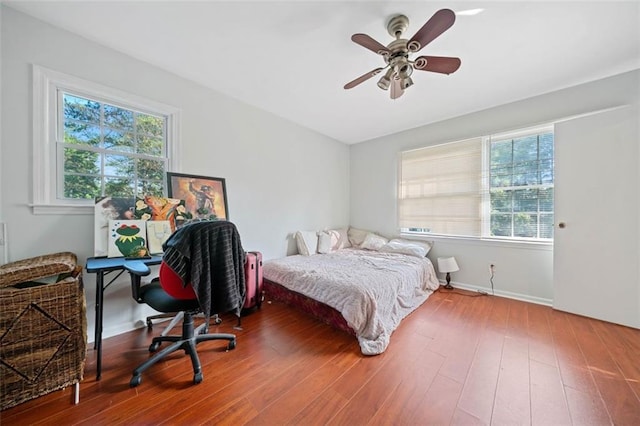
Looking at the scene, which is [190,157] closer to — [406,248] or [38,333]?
[38,333]

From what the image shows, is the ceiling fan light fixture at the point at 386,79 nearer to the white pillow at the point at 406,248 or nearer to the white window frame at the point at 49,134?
the white pillow at the point at 406,248

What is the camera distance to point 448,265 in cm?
328

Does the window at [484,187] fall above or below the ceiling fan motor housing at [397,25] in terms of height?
below

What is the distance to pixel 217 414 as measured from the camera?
49.2 inches

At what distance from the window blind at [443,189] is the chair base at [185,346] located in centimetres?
331

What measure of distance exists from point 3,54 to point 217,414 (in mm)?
2894

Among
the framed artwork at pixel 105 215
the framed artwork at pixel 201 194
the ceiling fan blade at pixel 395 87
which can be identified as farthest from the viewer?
the framed artwork at pixel 201 194

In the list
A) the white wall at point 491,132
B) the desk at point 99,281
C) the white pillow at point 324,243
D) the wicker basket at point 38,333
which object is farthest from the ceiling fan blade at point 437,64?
the wicker basket at point 38,333

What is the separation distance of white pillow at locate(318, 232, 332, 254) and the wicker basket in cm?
281

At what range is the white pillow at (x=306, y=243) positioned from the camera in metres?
3.61

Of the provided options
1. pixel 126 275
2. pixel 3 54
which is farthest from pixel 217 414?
pixel 3 54

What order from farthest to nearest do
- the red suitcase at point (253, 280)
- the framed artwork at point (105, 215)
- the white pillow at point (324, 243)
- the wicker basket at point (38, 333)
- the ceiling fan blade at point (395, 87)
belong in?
the white pillow at point (324, 243)
the red suitcase at point (253, 280)
the ceiling fan blade at point (395, 87)
the framed artwork at point (105, 215)
the wicker basket at point (38, 333)

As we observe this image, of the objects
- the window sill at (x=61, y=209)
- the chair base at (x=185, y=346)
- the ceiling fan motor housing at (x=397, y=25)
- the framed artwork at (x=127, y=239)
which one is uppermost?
the ceiling fan motor housing at (x=397, y=25)

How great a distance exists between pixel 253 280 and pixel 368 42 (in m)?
2.53
